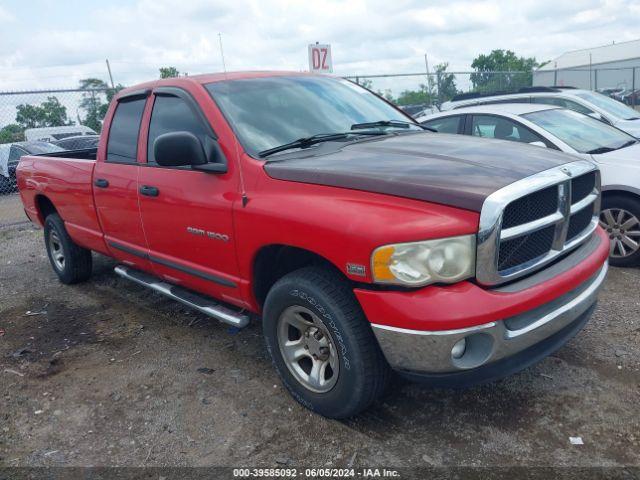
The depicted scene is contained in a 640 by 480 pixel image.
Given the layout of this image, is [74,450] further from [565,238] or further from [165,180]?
[565,238]

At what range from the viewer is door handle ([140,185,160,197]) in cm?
370

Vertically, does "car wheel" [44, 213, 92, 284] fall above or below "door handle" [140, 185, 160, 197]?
below

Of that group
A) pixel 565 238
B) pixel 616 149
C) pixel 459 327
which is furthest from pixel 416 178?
pixel 616 149

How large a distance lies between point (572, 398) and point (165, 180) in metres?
2.87

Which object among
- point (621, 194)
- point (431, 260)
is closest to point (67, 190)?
point (431, 260)

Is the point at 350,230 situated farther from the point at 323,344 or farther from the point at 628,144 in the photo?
the point at 628,144

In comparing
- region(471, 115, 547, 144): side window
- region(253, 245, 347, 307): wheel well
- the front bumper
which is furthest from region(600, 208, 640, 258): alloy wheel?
region(253, 245, 347, 307): wheel well

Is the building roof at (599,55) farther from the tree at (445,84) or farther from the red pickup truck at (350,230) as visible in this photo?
the red pickup truck at (350,230)

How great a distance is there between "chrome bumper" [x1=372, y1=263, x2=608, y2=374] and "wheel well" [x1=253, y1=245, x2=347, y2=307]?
72cm

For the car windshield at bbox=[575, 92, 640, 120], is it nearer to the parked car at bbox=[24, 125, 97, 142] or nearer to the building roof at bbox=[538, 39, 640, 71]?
the parked car at bbox=[24, 125, 97, 142]

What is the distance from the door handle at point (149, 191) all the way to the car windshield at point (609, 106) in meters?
7.82

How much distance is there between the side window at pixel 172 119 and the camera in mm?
3568

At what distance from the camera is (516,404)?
3.01 meters

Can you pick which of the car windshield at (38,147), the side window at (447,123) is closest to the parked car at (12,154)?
the car windshield at (38,147)
